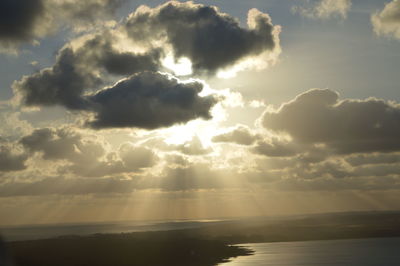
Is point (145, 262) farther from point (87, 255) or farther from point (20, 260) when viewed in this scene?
point (20, 260)

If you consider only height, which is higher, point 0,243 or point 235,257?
point 0,243

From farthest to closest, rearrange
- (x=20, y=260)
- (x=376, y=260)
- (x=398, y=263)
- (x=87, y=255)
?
(x=376, y=260), (x=398, y=263), (x=87, y=255), (x=20, y=260)

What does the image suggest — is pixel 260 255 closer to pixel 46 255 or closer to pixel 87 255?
pixel 87 255

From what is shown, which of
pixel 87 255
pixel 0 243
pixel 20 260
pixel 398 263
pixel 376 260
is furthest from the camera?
pixel 376 260

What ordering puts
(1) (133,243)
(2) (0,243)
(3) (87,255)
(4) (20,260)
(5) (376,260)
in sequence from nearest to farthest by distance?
(2) (0,243)
(4) (20,260)
(3) (87,255)
(5) (376,260)
(1) (133,243)

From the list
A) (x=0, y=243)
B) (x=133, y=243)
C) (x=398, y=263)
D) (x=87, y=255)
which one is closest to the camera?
(x=0, y=243)

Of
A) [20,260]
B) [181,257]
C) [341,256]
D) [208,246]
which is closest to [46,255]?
[20,260]

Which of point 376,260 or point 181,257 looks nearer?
point 181,257

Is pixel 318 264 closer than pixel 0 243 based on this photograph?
No

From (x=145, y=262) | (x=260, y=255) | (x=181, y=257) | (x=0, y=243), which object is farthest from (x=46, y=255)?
(x=0, y=243)
